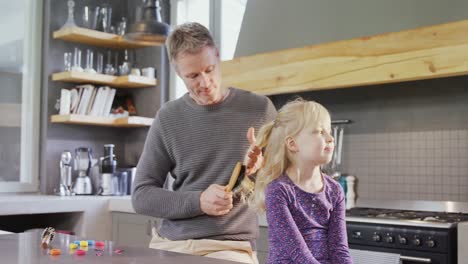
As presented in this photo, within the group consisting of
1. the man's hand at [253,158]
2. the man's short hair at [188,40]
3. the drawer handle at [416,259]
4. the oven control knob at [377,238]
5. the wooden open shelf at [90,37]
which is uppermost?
the wooden open shelf at [90,37]

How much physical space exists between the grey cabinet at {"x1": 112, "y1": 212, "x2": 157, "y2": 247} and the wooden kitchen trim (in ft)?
3.46

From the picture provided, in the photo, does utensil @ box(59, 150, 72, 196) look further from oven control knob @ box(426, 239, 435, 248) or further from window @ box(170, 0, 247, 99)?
oven control knob @ box(426, 239, 435, 248)

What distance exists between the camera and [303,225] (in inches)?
64.6

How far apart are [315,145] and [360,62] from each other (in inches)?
65.5

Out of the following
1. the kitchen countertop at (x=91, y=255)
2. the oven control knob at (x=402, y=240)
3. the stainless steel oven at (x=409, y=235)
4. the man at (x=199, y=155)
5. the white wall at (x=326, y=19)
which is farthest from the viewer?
the white wall at (x=326, y=19)

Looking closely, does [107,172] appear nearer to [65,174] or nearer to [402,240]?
[65,174]

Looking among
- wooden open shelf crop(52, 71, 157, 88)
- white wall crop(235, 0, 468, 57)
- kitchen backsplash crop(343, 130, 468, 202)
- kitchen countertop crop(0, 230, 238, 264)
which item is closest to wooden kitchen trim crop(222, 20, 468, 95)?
white wall crop(235, 0, 468, 57)

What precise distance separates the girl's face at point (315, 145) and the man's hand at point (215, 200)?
0.91 ft

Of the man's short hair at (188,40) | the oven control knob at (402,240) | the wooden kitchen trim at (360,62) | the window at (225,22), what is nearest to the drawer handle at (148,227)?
the wooden kitchen trim at (360,62)

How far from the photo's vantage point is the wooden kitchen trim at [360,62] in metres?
2.91

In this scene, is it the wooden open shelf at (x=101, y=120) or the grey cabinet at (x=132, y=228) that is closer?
the grey cabinet at (x=132, y=228)

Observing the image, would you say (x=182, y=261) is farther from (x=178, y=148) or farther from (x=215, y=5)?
(x=215, y=5)

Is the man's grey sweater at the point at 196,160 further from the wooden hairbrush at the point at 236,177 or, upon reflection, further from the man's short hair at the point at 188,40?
the man's short hair at the point at 188,40

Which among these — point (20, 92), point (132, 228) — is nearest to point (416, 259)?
point (132, 228)
